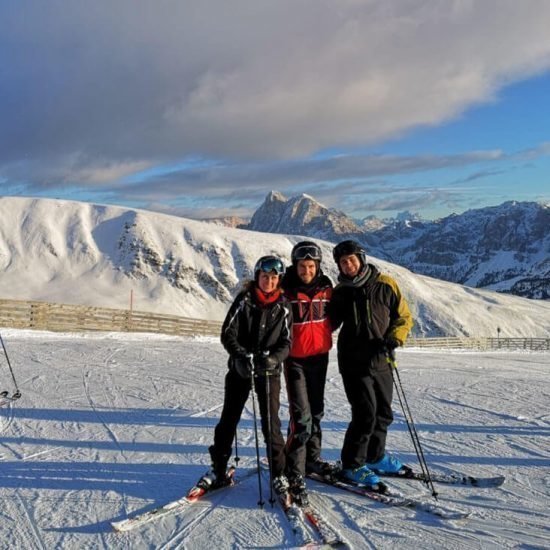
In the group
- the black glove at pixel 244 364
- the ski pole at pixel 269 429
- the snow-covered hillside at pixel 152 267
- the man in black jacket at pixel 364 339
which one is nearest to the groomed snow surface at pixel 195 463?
the ski pole at pixel 269 429

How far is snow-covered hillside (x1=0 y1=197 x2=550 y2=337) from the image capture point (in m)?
70.0

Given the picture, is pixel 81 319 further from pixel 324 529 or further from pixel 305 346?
pixel 324 529

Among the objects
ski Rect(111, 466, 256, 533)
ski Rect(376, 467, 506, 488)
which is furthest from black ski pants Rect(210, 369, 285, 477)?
ski Rect(376, 467, 506, 488)

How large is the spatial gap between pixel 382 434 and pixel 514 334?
88289 millimetres

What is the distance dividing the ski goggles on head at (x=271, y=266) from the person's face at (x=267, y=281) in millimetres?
27

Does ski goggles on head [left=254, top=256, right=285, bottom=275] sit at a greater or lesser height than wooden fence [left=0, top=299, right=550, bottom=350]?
greater

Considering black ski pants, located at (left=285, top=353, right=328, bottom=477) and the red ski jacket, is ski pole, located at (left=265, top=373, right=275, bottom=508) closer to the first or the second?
black ski pants, located at (left=285, top=353, right=328, bottom=477)

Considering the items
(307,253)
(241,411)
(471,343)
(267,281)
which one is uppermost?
(307,253)

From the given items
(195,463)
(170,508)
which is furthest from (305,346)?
(195,463)

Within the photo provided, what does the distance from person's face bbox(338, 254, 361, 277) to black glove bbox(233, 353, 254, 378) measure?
3.87 ft

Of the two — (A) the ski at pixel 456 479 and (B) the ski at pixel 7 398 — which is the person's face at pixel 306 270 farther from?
(B) the ski at pixel 7 398

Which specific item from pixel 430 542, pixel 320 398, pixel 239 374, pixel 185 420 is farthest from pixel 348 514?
pixel 185 420

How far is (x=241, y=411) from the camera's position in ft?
15.0

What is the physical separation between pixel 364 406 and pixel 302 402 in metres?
0.56
